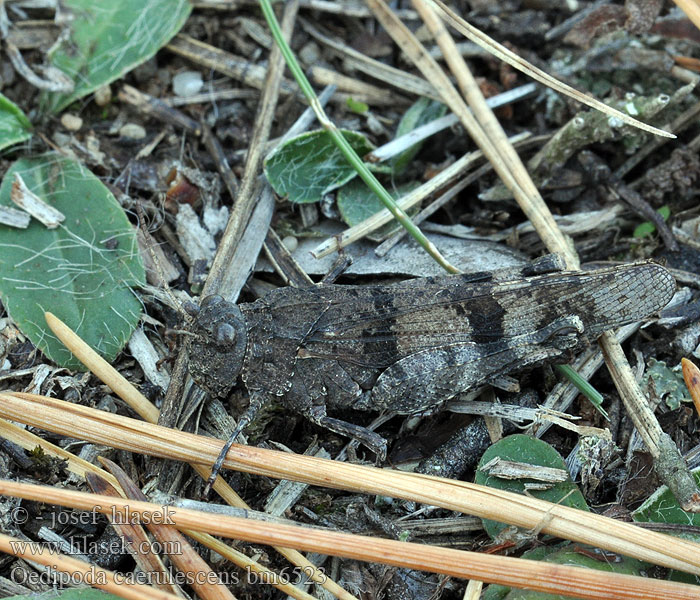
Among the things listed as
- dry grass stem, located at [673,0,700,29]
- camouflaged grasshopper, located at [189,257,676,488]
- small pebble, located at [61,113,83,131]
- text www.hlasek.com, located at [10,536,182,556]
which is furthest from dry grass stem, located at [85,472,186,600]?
dry grass stem, located at [673,0,700,29]

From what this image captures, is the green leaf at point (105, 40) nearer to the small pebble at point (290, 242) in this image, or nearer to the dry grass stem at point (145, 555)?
the small pebble at point (290, 242)

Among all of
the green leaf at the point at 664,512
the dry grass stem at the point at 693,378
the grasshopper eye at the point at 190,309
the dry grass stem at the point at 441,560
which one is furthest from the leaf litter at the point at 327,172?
the dry grass stem at the point at 441,560

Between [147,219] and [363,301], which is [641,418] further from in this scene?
[147,219]

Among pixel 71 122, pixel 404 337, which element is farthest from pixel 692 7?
pixel 71 122

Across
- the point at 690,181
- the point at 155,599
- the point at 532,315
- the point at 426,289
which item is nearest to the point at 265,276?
the point at 426,289

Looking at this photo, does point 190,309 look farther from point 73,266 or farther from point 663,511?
point 663,511

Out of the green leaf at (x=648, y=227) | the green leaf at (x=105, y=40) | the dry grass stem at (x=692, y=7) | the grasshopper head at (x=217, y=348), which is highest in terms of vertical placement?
the dry grass stem at (x=692, y=7)

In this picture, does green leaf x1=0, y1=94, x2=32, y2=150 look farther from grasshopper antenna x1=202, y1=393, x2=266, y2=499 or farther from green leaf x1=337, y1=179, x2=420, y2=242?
grasshopper antenna x1=202, y1=393, x2=266, y2=499
